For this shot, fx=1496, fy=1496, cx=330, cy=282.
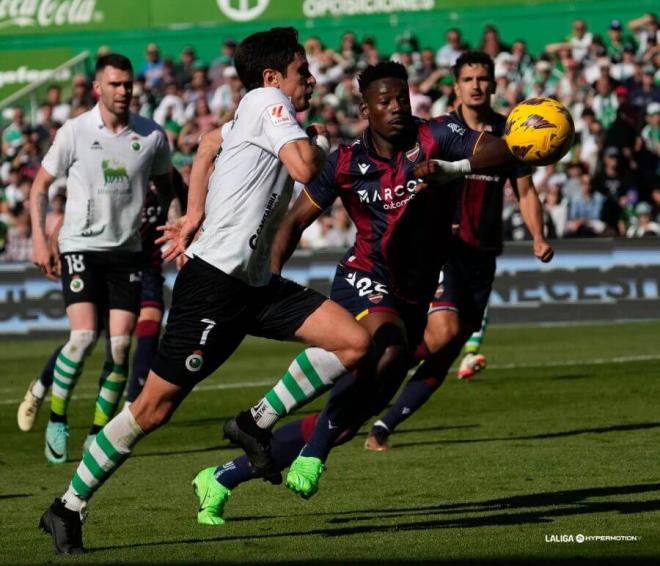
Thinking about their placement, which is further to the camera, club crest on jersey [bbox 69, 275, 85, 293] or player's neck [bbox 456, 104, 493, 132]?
player's neck [bbox 456, 104, 493, 132]

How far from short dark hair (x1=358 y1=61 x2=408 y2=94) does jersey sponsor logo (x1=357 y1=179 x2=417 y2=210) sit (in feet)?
1.89

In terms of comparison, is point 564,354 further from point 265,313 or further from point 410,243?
point 265,313

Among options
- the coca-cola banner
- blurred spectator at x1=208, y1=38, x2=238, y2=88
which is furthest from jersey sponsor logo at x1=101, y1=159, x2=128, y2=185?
blurred spectator at x1=208, y1=38, x2=238, y2=88

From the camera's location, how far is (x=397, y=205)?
845 cm

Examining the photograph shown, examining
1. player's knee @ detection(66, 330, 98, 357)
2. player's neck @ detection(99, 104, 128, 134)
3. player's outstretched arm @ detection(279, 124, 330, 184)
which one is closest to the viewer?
player's outstretched arm @ detection(279, 124, 330, 184)

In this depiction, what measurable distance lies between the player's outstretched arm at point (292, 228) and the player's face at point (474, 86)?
301cm

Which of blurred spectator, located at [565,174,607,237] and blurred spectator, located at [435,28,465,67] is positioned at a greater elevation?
blurred spectator, located at [435,28,465,67]

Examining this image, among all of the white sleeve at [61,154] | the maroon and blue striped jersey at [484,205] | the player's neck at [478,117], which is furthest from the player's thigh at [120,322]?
the player's neck at [478,117]

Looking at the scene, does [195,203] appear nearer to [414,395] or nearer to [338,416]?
[338,416]

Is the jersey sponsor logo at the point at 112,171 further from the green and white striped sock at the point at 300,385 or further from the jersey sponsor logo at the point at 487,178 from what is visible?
the green and white striped sock at the point at 300,385

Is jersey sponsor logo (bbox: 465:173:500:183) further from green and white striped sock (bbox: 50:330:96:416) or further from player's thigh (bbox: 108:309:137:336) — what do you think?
green and white striped sock (bbox: 50:330:96:416)

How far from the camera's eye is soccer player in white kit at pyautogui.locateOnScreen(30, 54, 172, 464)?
1071 cm

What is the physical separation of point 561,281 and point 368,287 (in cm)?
1324

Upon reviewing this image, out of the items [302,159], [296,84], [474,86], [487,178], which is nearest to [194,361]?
[302,159]
